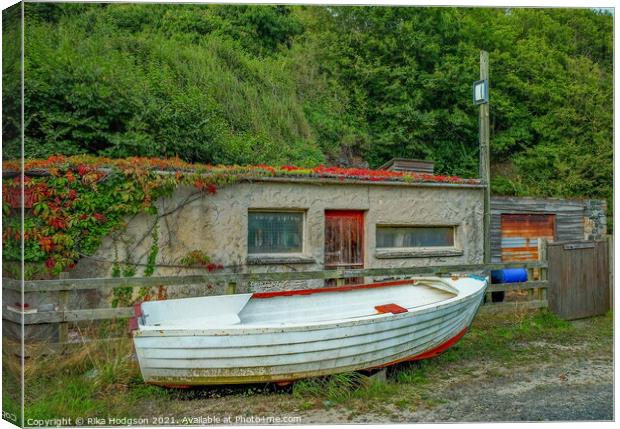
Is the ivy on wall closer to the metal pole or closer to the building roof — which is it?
the building roof

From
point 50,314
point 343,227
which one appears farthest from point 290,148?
point 50,314

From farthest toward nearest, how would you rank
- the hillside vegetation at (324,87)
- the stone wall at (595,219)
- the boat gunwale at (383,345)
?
the stone wall at (595,219), the hillside vegetation at (324,87), the boat gunwale at (383,345)

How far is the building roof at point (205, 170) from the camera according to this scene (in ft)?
18.2

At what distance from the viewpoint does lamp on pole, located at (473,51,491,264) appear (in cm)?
773

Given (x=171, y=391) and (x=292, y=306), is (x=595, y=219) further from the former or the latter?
(x=171, y=391)

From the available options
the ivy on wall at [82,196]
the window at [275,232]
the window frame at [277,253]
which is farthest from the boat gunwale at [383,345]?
the window at [275,232]

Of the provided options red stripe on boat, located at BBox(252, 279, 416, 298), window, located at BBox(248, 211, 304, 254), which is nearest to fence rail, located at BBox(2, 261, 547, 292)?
red stripe on boat, located at BBox(252, 279, 416, 298)

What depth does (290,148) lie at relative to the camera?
9312 millimetres

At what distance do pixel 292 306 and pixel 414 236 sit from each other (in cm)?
303

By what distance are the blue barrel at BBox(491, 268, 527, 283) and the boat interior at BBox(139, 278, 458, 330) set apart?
173cm

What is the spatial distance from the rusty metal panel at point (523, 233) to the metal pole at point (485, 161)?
0.65 meters

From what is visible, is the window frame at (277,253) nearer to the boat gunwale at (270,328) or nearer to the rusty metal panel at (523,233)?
the boat gunwale at (270,328)

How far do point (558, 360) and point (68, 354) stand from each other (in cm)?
539

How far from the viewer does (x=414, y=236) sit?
821cm
